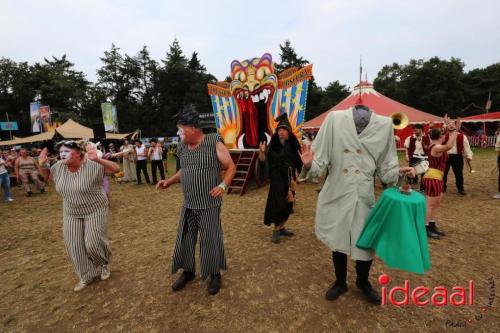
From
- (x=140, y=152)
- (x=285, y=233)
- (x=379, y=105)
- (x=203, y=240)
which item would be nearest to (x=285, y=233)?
(x=285, y=233)

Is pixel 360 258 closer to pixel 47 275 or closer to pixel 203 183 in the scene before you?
pixel 203 183

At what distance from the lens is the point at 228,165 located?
8.80 ft

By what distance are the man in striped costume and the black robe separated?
141 cm

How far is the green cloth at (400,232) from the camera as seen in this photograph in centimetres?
200

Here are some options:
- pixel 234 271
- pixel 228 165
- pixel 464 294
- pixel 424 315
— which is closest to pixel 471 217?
pixel 464 294

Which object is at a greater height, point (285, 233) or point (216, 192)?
point (216, 192)

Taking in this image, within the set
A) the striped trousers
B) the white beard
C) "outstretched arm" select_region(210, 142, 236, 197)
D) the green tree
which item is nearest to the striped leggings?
the white beard

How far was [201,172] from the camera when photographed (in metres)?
2.63

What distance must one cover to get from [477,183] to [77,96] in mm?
44892

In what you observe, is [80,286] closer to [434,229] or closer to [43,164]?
[43,164]

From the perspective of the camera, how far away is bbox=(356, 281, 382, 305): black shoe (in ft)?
8.32

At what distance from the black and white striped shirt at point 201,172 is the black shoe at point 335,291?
1449 millimetres

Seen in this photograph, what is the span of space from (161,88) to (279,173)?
44307 mm

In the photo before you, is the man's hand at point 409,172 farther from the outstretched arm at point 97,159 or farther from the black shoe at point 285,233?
the outstretched arm at point 97,159
